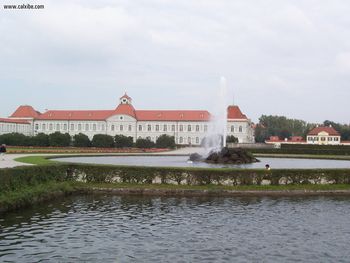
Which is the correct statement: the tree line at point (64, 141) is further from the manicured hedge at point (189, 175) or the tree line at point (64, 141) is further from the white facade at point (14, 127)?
the manicured hedge at point (189, 175)

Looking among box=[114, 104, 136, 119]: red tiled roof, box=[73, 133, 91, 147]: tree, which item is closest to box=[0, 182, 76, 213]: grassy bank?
box=[73, 133, 91, 147]: tree

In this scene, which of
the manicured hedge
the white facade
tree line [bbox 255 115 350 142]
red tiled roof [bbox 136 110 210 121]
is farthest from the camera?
tree line [bbox 255 115 350 142]

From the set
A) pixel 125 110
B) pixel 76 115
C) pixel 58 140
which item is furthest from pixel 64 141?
pixel 76 115

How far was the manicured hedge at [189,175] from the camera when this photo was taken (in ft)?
61.1

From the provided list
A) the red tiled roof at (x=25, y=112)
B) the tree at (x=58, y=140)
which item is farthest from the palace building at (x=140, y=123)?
the tree at (x=58, y=140)

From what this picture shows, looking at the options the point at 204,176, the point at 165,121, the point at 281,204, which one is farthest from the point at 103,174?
the point at 165,121

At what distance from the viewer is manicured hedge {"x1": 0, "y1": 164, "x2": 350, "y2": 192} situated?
18625mm

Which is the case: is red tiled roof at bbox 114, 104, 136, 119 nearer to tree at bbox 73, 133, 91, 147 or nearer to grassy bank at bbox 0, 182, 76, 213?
tree at bbox 73, 133, 91, 147

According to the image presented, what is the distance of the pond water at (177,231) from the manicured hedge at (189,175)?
2665 mm

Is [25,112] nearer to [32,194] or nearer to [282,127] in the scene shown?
[282,127]

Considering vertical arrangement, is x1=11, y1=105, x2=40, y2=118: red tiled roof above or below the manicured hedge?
above

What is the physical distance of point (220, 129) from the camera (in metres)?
47.3

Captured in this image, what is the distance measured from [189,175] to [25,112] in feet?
307

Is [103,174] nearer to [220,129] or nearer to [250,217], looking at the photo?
[250,217]
